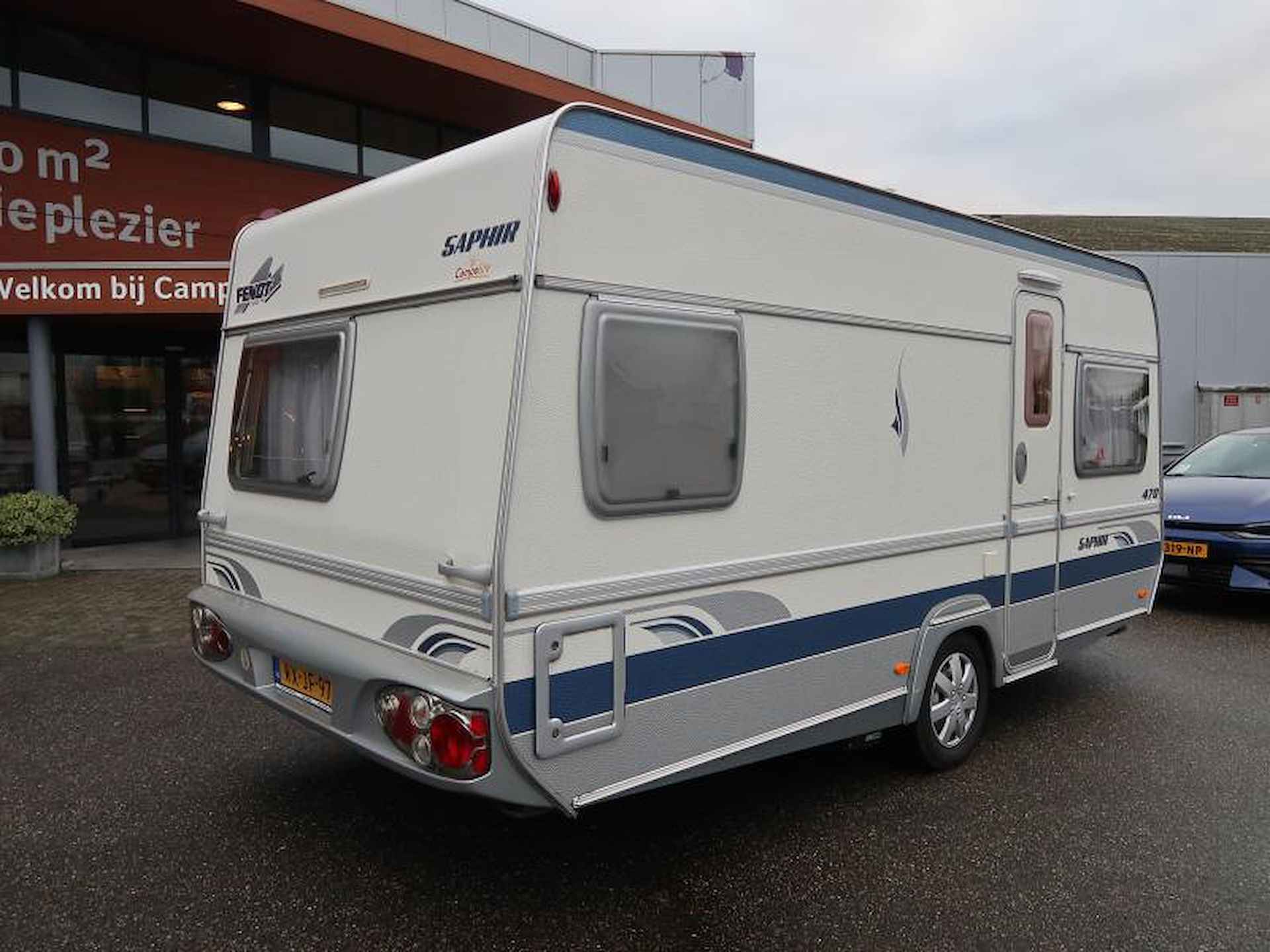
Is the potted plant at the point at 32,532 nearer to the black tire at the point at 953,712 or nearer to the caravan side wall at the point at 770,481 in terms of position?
the caravan side wall at the point at 770,481

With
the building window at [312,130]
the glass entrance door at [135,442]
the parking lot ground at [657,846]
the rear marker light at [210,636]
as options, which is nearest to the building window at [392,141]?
the building window at [312,130]

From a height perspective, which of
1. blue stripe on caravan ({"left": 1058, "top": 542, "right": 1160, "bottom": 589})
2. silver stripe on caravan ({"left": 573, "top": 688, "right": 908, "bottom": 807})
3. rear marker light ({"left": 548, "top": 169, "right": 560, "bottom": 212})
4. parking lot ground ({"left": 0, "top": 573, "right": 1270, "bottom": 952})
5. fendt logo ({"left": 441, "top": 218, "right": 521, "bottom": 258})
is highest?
rear marker light ({"left": 548, "top": 169, "right": 560, "bottom": 212})

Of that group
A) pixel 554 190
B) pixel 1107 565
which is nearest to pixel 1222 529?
pixel 1107 565

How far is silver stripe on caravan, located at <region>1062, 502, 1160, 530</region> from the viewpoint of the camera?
16.5 feet

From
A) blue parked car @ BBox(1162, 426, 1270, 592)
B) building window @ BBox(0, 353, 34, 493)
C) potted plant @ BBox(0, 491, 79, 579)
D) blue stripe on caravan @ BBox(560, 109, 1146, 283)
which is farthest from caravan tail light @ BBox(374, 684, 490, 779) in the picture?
building window @ BBox(0, 353, 34, 493)

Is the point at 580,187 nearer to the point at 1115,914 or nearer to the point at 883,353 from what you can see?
the point at 883,353

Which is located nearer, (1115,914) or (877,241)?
(1115,914)

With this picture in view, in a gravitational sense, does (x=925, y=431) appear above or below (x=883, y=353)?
below

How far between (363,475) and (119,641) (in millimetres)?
4564

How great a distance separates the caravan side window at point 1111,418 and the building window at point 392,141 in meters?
8.60

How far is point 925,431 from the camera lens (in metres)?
4.12

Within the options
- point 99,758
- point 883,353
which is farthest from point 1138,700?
point 99,758

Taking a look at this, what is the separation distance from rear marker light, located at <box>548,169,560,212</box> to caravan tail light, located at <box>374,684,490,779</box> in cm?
150

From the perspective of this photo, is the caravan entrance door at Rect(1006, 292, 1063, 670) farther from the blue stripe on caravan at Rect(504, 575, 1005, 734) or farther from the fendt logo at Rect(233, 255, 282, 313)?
the fendt logo at Rect(233, 255, 282, 313)
